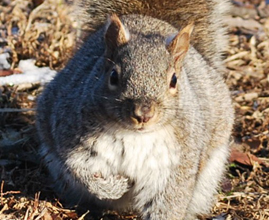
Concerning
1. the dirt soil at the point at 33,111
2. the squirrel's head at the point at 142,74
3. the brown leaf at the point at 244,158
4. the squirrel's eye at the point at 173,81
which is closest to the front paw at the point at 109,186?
the dirt soil at the point at 33,111

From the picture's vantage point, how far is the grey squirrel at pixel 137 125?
2.84 metres

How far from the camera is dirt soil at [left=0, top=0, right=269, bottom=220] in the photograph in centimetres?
363

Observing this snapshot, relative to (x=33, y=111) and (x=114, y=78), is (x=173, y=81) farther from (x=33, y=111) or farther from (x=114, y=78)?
(x=33, y=111)

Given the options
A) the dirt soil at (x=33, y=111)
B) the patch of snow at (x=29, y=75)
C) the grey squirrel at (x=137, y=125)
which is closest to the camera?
the grey squirrel at (x=137, y=125)

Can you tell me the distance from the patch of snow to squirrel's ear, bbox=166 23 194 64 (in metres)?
1.53

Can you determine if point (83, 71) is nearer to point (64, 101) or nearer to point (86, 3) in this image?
point (64, 101)

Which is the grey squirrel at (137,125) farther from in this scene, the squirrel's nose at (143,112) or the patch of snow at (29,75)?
the patch of snow at (29,75)

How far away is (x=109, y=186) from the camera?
317cm

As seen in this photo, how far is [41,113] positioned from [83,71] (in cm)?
47

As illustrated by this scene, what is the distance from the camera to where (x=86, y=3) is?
4.05 metres

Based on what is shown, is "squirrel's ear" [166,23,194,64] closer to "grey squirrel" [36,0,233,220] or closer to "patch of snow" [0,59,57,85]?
"grey squirrel" [36,0,233,220]

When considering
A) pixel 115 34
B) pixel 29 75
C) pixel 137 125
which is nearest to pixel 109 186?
pixel 137 125

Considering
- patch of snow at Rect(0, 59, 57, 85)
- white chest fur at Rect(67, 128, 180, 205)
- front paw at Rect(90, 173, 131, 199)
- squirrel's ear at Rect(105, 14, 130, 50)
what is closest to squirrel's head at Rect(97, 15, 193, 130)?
squirrel's ear at Rect(105, 14, 130, 50)

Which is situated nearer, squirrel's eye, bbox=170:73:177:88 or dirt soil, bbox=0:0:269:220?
squirrel's eye, bbox=170:73:177:88
